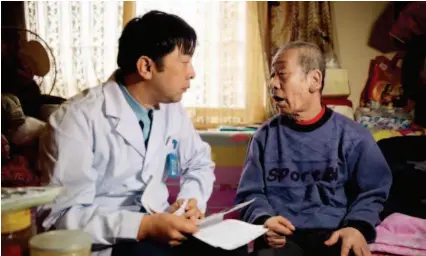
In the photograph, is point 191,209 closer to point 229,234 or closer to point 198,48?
point 229,234

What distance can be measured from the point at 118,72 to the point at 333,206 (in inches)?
29.5

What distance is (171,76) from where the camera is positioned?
1.35 meters

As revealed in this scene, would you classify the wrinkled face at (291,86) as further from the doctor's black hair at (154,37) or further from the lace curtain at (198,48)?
the lace curtain at (198,48)

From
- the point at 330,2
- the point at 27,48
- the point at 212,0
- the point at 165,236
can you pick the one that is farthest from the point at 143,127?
the point at 330,2

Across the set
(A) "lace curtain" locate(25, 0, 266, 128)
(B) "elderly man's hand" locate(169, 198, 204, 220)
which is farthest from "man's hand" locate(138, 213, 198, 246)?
(A) "lace curtain" locate(25, 0, 266, 128)

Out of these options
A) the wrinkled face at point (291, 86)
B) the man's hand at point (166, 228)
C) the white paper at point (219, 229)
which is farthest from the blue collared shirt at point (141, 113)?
the wrinkled face at point (291, 86)

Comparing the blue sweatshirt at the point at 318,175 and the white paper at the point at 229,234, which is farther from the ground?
the blue sweatshirt at the point at 318,175

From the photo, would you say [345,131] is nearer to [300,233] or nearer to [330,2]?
[300,233]

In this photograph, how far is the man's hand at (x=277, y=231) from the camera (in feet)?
4.25

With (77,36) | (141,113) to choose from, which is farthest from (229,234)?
(77,36)

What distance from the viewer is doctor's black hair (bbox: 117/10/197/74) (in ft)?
4.34

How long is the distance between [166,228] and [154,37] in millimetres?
523

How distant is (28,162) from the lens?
1.90 meters

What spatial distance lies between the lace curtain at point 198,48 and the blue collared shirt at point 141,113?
1.49m
